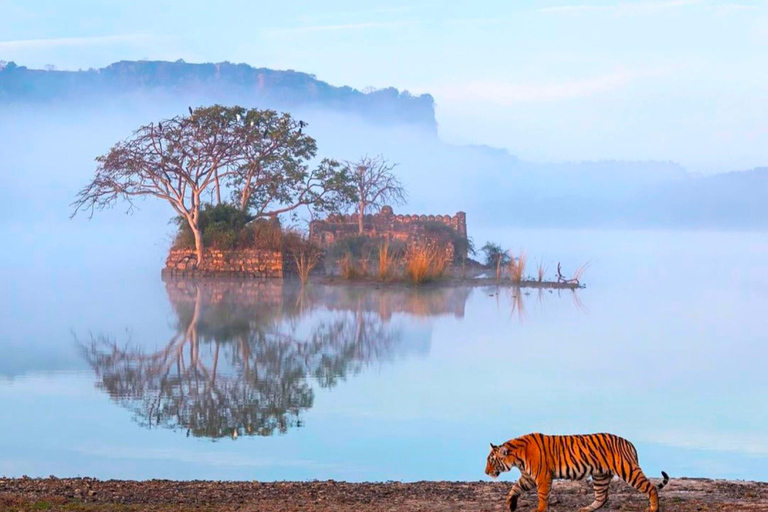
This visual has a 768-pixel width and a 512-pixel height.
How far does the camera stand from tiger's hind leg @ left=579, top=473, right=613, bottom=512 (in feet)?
19.9

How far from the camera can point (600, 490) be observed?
240 inches

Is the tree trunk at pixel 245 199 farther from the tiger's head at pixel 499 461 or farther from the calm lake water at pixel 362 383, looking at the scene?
the tiger's head at pixel 499 461

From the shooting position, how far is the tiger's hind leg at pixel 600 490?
19.9ft

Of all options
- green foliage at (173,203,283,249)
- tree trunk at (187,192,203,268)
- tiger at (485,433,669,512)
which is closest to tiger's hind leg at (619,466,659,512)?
tiger at (485,433,669,512)

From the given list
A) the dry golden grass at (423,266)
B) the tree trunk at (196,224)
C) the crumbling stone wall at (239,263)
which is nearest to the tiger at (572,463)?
the dry golden grass at (423,266)

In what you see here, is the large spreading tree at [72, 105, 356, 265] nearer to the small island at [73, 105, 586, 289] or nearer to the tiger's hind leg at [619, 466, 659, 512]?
the small island at [73, 105, 586, 289]

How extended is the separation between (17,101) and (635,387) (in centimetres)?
9966

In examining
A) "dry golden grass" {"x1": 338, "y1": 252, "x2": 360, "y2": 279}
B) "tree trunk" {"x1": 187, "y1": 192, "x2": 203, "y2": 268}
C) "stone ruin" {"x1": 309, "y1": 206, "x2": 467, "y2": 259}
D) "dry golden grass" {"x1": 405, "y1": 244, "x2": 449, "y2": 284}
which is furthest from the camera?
"stone ruin" {"x1": 309, "y1": 206, "x2": 467, "y2": 259}

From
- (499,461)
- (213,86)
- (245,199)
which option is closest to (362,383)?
(499,461)

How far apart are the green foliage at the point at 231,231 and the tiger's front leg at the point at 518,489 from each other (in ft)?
73.7

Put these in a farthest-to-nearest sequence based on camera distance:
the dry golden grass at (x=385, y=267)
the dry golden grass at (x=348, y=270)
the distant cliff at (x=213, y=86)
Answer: the distant cliff at (x=213, y=86) → the dry golden grass at (x=348, y=270) → the dry golden grass at (x=385, y=267)

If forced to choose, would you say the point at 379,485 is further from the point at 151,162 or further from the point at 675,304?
the point at 151,162

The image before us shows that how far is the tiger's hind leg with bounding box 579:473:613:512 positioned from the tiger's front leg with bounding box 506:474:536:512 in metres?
0.30

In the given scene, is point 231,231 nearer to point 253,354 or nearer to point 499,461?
point 253,354
